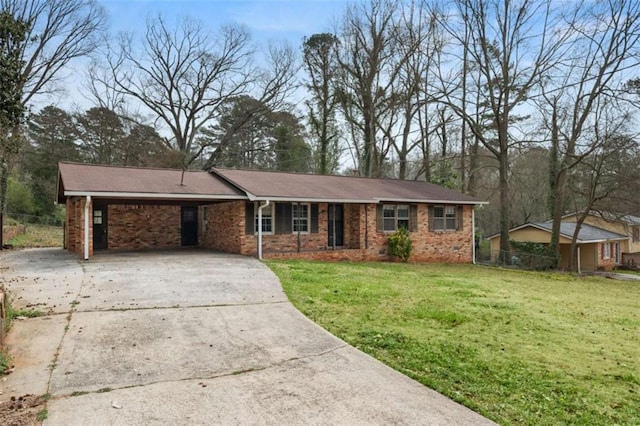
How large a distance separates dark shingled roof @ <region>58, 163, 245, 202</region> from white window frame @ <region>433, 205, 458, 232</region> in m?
8.60

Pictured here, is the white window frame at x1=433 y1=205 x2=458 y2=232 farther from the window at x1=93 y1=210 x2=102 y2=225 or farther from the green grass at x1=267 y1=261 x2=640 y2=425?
the window at x1=93 y1=210 x2=102 y2=225

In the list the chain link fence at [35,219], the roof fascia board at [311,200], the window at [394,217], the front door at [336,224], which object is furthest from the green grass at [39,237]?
the window at [394,217]

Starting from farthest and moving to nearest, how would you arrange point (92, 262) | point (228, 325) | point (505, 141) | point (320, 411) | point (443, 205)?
point (505, 141), point (443, 205), point (92, 262), point (228, 325), point (320, 411)

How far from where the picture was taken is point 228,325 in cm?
610

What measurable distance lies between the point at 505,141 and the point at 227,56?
19.2 metres

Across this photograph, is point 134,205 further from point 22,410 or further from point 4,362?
point 22,410

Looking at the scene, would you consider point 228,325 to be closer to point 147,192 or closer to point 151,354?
point 151,354

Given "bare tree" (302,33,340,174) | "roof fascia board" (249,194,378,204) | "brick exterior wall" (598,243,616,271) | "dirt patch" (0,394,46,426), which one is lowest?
"brick exterior wall" (598,243,616,271)

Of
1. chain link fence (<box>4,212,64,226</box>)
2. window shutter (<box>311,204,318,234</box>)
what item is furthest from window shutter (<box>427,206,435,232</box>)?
chain link fence (<box>4,212,64,226</box>)

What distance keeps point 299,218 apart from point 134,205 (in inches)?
248

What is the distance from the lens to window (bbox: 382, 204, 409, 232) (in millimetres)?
17500

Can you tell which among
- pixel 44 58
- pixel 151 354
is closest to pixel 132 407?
pixel 151 354

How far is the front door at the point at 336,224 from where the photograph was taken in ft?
54.8

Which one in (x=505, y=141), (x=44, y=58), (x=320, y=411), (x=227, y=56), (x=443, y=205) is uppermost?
(x=227, y=56)
